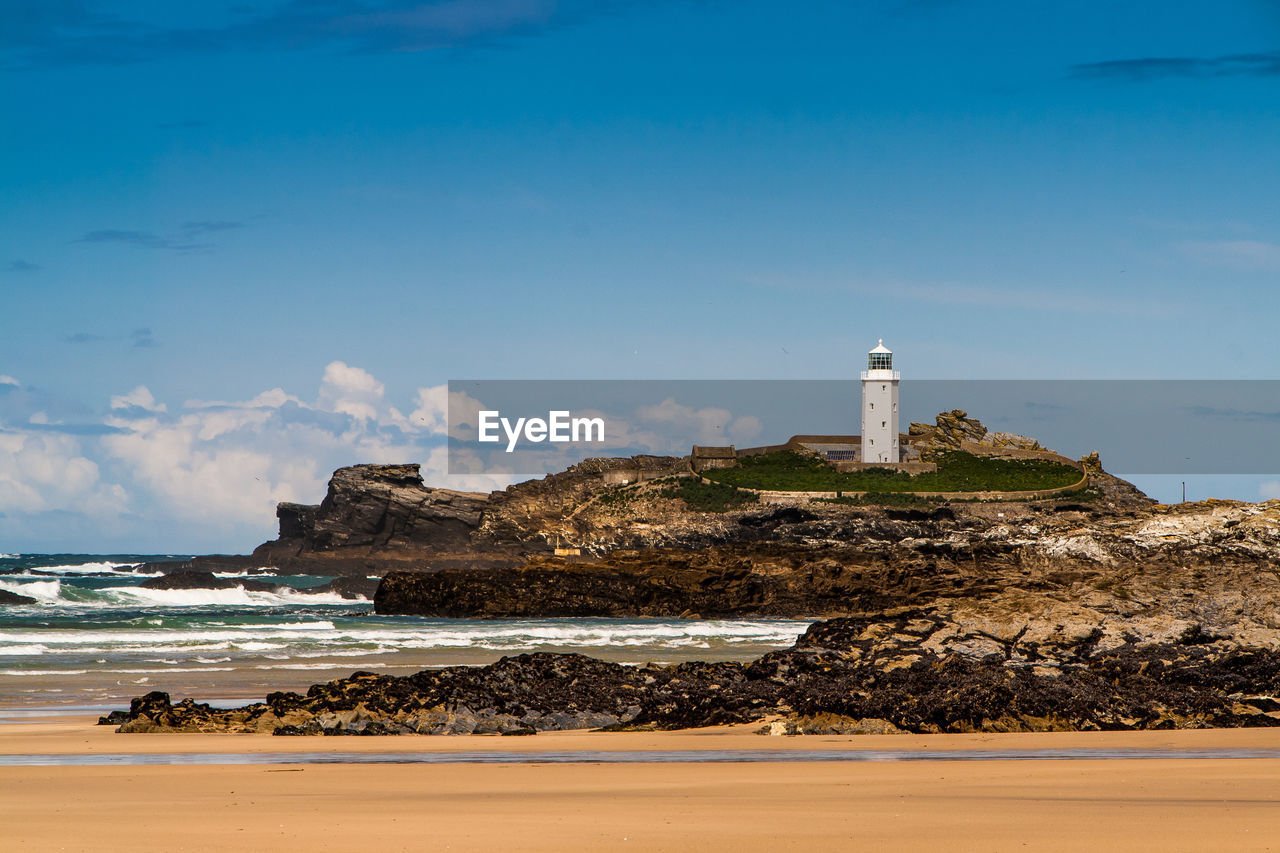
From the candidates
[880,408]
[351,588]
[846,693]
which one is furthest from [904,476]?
[846,693]

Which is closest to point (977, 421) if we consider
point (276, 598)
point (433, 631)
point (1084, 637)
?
point (276, 598)

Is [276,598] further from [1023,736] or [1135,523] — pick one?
[1023,736]

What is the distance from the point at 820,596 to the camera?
49969mm

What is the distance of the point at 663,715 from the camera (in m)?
14.4

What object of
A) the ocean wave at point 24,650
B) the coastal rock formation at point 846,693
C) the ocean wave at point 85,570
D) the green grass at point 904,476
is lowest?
the ocean wave at point 85,570

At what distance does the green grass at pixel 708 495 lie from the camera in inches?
3282

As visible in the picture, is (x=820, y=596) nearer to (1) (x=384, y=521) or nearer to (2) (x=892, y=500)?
(2) (x=892, y=500)

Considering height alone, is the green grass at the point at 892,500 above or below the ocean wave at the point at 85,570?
above

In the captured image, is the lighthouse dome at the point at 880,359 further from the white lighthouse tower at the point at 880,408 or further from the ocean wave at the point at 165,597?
the ocean wave at the point at 165,597

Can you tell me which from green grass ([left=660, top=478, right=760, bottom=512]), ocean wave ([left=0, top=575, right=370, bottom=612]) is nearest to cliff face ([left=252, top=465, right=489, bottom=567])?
green grass ([left=660, top=478, right=760, bottom=512])

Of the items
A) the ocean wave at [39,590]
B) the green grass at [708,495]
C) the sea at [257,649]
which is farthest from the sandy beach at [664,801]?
the green grass at [708,495]

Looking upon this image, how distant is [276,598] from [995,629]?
62.6 meters

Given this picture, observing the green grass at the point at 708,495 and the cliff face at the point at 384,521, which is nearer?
the green grass at the point at 708,495

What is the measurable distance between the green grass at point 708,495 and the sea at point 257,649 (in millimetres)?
35441
